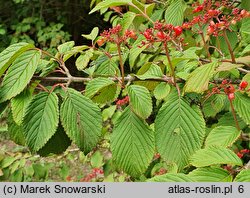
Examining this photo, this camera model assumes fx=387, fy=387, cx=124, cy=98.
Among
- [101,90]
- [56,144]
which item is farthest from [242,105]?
[56,144]

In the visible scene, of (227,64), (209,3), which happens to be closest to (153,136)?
(227,64)

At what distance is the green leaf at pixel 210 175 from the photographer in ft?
2.22

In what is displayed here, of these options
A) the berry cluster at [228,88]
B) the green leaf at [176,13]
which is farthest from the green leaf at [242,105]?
the green leaf at [176,13]

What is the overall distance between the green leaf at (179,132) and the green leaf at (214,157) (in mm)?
19

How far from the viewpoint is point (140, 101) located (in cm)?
79

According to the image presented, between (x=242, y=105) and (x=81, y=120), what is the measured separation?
0.36m

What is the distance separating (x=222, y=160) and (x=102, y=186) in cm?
23

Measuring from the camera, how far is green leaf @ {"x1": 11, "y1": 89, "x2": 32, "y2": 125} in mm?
756

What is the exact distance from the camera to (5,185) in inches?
29.9

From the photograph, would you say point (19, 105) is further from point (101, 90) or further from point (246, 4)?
point (246, 4)

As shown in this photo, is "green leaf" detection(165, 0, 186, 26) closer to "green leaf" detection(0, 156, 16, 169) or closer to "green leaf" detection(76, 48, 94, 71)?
"green leaf" detection(76, 48, 94, 71)

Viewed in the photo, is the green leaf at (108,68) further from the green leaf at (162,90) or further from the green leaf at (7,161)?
the green leaf at (7,161)

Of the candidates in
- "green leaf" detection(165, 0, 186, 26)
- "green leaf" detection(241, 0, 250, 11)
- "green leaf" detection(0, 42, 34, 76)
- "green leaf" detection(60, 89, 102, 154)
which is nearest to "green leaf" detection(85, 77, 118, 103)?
"green leaf" detection(60, 89, 102, 154)

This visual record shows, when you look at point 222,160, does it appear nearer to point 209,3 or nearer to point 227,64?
point 227,64
